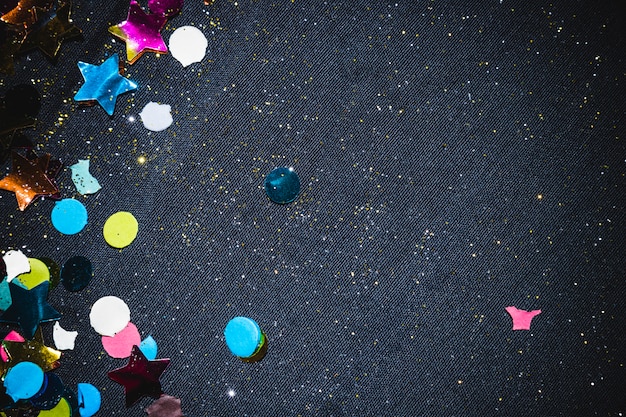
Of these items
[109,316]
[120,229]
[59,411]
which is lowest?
[59,411]

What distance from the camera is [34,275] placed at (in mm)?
1069

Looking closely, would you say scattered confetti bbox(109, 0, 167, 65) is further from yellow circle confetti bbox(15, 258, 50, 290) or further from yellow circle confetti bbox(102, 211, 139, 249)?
yellow circle confetti bbox(15, 258, 50, 290)

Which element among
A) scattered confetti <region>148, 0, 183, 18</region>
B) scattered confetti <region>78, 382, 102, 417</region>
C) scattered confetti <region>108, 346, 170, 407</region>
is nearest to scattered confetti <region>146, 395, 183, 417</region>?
scattered confetti <region>108, 346, 170, 407</region>

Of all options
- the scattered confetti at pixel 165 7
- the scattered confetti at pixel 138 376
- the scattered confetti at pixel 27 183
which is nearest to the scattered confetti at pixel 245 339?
the scattered confetti at pixel 138 376

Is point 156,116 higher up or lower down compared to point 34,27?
lower down

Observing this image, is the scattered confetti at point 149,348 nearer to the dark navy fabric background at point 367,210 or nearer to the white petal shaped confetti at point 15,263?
the dark navy fabric background at point 367,210

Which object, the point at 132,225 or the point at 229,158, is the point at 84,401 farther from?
the point at 229,158

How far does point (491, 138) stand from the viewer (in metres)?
1.09

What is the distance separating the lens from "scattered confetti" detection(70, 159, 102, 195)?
42.5 inches

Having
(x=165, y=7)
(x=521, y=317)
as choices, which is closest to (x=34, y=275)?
(x=165, y=7)

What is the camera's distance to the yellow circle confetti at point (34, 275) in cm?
107

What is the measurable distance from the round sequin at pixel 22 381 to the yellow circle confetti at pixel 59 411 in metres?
0.06

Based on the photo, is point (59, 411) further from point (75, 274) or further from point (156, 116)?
point (156, 116)

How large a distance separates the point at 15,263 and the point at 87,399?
1.16ft
